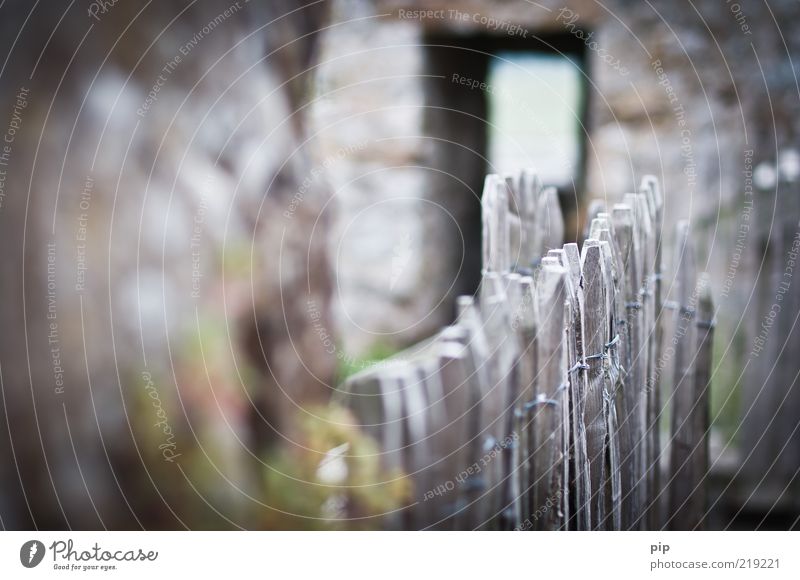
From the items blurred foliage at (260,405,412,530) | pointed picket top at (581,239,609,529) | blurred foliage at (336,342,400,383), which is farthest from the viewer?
blurred foliage at (336,342,400,383)

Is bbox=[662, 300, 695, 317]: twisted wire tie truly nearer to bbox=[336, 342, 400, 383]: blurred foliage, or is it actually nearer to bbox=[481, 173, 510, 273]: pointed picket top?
bbox=[481, 173, 510, 273]: pointed picket top

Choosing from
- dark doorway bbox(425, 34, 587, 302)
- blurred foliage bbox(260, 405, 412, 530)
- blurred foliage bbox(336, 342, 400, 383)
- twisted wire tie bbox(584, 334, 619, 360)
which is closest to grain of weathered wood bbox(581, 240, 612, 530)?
twisted wire tie bbox(584, 334, 619, 360)

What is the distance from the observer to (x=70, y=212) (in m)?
0.72

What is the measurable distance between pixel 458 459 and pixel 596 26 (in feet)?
2.27

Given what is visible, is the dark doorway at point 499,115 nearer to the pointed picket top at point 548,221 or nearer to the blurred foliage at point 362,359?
the blurred foliage at point 362,359

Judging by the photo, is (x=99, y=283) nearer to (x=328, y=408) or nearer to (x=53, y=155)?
(x=53, y=155)

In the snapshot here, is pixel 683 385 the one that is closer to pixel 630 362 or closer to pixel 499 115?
pixel 630 362

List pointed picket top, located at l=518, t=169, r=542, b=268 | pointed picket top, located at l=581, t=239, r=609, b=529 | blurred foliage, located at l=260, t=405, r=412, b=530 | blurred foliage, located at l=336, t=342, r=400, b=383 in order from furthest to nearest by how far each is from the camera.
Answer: blurred foliage, located at l=336, t=342, r=400, b=383
blurred foliage, located at l=260, t=405, r=412, b=530
pointed picket top, located at l=518, t=169, r=542, b=268
pointed picket top, located at l=581, t=239, r=609, b=529

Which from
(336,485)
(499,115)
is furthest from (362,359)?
(499,115)

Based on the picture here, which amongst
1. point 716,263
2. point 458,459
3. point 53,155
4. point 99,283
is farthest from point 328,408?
point 716,263
